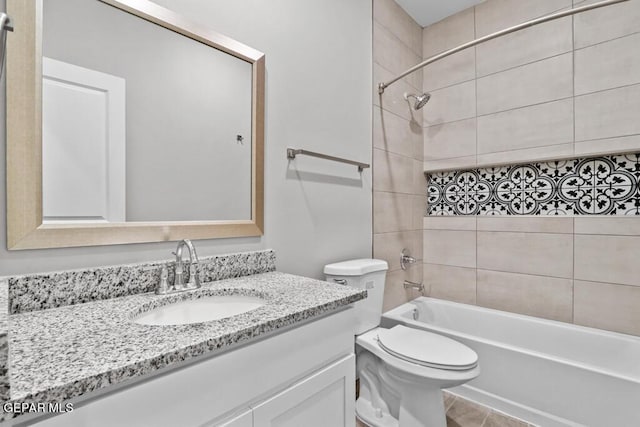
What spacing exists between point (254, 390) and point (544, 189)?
221 cm

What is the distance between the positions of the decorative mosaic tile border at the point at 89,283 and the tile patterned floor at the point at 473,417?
47.3 inches

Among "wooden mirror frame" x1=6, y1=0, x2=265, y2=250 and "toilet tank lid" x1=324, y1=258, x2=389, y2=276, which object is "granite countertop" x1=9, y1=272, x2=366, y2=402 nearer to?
"wooden mirror frame" x1=6, y1=0, x2=265, y2=250

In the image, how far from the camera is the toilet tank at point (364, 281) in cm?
156

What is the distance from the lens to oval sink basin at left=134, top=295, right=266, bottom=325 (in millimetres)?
919

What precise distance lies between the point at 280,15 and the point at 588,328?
2.43 metres

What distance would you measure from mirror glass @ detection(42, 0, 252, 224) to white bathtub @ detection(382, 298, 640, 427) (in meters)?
1.46

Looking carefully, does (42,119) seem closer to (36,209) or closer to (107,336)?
(36,209)

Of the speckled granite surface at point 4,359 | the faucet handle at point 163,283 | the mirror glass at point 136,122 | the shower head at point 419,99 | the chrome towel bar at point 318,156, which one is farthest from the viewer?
the shower head at point 419,99

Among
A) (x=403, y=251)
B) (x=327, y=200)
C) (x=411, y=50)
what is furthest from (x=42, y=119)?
(x=411, y=50)

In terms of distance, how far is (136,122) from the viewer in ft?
3.36

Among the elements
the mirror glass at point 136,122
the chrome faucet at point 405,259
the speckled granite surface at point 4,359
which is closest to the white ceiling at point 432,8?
the mirror glass at point 136,122

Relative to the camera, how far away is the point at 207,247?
1174 millimetres

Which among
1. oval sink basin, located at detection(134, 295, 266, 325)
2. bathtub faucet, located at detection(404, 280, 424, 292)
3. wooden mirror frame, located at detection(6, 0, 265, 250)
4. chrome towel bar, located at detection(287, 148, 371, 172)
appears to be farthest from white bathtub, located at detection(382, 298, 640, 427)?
wooden mirror frame, located at detection(6, 0, 265, 250)

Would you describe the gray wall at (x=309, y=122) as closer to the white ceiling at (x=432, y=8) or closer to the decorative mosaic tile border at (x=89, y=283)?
the decorative mosaic tile border at (x=89, y=283)
